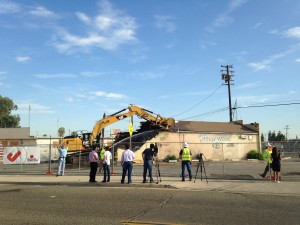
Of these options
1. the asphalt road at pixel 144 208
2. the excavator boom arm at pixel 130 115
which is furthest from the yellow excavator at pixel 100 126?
the asphalt road at pixel 144 208

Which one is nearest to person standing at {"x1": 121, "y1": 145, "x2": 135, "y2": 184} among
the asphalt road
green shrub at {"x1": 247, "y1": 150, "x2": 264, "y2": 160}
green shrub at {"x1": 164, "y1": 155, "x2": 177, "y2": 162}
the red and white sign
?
the asphalt road

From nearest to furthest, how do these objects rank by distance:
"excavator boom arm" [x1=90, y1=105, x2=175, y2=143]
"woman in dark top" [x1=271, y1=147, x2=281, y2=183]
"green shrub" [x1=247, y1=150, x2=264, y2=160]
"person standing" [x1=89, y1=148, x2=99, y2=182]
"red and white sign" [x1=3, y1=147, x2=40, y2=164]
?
"person standing" [x1=89, y1=148, x2=99, y2=182]
"woman in dark top" [x1=271, y1=147, x2=281, y2=183]
"red and white sign" [x1=3, y1=147, x2=40, y2=164]
"excavator boom arm" [x1=90, y1=105, x2=175, y2=143]
"green shrub" [x1=247, y1=150, x2=264, y2=160]

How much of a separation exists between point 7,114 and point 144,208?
82522 millimetres

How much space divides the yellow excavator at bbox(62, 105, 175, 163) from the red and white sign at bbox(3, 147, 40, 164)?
6773mm

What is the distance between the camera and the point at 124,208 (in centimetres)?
962

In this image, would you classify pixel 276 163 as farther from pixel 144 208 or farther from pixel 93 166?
pixel 144 208

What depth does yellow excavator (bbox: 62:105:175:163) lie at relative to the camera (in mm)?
30250

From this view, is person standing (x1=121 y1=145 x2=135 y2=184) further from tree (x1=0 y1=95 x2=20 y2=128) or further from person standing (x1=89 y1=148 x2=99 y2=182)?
tree (x1=0 y1=95 x2=20 y2=128)

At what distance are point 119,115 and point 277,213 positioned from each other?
23.1 m

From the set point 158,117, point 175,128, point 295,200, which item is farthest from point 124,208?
point 175,128

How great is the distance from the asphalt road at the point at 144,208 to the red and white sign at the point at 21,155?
31.6ft

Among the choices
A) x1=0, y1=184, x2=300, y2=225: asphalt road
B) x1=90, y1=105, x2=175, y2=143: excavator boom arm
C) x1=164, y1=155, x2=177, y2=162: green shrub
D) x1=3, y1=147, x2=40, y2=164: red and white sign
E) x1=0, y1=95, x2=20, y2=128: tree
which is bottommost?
x1=0, y1=184, x2=300, y2=225: asphalt road

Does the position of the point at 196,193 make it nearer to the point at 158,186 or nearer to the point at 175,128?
the point at 158,186

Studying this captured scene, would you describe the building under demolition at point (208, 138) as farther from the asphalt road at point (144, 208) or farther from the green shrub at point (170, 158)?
the asphalt road at point (144, 208)
